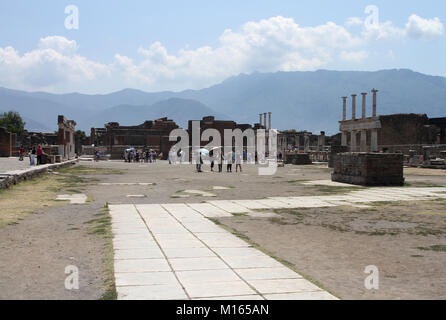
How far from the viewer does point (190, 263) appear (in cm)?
539

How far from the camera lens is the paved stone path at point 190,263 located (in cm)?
427

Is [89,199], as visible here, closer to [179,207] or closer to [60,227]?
[179,207]

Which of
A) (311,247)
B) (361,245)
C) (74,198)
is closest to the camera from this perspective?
(311,247)

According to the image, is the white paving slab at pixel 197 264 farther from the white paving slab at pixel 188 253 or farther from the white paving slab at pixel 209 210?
the white paving slab at pixel 209 210

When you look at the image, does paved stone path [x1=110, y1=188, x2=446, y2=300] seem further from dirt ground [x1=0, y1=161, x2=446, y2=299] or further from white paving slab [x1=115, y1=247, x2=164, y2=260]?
dirt ground [x1=0, y1=161, x2=446, y2=299]

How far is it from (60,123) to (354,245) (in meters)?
30.9

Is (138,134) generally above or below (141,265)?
above

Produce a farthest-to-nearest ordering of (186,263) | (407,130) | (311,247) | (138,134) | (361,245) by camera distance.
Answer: (138,134) → (407,130) → (361,245) → (311,247) → (186,263)

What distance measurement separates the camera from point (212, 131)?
72438 mm

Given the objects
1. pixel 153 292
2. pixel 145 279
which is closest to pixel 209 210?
pixel 145 279

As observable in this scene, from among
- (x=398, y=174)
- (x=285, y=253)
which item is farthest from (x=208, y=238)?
(x=398, y=174)

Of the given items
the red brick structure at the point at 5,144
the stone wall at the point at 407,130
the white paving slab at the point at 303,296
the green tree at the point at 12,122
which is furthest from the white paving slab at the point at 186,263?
the green tree at the point at 12,122

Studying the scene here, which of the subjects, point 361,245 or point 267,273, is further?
point 361,245

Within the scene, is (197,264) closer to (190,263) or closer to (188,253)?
(190,263)
